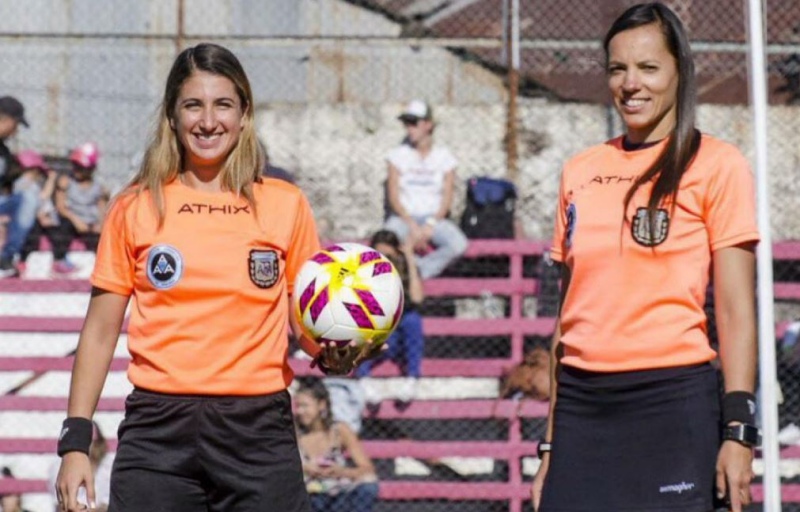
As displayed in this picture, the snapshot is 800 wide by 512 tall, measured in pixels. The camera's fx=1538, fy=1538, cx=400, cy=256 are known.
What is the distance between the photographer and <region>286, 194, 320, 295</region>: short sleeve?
4.12 m

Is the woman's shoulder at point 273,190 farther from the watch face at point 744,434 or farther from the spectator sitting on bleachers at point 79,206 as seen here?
the spectator sitting on bleachers at point 79,206

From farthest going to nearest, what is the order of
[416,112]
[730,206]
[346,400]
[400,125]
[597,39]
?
[400,125], [597,39], [416,112], [346,400], [730,206]

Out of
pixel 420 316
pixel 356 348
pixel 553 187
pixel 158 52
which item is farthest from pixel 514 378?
pixel 356 348

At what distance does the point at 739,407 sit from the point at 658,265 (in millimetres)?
378

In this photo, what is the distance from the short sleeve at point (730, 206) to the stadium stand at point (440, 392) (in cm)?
550

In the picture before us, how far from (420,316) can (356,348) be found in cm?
542

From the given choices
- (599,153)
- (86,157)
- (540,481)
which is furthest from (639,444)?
Answer: (86,157)

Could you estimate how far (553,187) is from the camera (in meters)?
10.7

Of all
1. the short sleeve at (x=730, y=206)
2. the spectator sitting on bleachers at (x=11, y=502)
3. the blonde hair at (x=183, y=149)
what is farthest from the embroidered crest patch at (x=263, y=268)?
the spectator sitting on bleachers at (x=11, y=502)

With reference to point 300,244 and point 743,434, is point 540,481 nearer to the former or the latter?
point 743,434

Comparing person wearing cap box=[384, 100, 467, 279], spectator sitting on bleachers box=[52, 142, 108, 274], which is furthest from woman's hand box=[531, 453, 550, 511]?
spectator sitting on bleachers box=[52, 142, 108, 274]

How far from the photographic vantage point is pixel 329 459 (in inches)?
336

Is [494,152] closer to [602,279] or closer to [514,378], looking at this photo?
[514,378]

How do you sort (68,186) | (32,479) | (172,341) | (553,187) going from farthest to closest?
1. (553,187)
2. (68,186)
3. (32,479)
4. (172,341)
